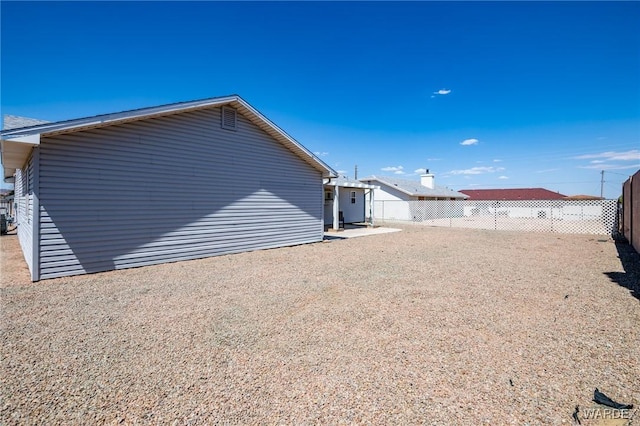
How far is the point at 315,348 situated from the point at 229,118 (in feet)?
25.4

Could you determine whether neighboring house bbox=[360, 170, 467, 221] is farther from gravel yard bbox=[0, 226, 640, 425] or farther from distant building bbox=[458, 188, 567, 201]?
distant building bbox=[458, 188, 567, 201]

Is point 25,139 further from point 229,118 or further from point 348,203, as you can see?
point 348,203

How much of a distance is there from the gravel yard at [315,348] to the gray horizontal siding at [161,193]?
1.01m

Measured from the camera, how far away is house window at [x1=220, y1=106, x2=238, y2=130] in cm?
889

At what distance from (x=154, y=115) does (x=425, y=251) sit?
9.03m

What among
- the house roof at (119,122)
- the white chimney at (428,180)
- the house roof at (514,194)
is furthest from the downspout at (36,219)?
the house roof at (514,194)

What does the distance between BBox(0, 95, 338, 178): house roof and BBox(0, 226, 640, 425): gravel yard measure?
111 inches

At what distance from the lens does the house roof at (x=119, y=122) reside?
558 centimetres

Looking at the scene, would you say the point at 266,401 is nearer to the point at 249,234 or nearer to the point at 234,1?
the point at 249,234

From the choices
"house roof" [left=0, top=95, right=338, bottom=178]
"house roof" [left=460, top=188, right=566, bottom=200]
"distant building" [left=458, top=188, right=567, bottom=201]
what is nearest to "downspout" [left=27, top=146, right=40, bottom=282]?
"house roof" [left=0, top=95, right=338, bottom=178]

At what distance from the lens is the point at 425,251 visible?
10.1 meters

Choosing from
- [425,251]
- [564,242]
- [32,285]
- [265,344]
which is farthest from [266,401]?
[564,242]

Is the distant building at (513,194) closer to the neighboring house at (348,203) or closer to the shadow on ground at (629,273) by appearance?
the neighboring house at (348,203)

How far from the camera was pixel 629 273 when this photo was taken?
6.76 m
